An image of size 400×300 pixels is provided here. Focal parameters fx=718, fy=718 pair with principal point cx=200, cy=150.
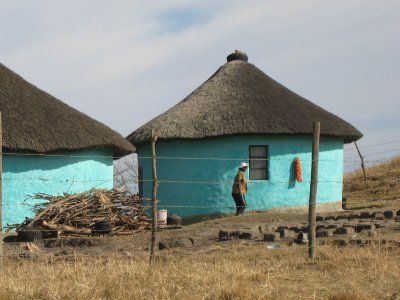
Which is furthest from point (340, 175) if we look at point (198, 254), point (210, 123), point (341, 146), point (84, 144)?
point (198, 254)

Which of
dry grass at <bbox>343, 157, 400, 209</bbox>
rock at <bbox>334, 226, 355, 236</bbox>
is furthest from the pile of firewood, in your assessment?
dry grass at <bbox>343, 157, 400, 209</bbox>

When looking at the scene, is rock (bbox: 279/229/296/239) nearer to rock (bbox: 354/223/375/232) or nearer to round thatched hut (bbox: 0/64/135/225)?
rock (bbox: 354/223/375/232)

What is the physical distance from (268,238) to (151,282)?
507 cm

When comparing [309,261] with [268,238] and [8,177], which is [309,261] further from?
[8,177]

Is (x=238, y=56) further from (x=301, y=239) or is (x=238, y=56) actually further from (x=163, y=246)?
(x=301, y=239)

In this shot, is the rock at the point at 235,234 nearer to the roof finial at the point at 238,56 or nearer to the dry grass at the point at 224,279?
the dry grass at the point at 224,279

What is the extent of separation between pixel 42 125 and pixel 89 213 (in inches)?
162

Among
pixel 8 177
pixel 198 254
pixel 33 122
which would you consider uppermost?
pixel 33 122

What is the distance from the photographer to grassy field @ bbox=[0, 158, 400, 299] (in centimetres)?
690

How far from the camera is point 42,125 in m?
18.9

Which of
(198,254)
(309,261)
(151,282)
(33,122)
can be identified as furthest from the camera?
(33,122)

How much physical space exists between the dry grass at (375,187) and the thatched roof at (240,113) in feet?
7.25

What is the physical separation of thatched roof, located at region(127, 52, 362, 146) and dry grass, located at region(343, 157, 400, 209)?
87.0 inches

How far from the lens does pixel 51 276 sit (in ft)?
25.7
